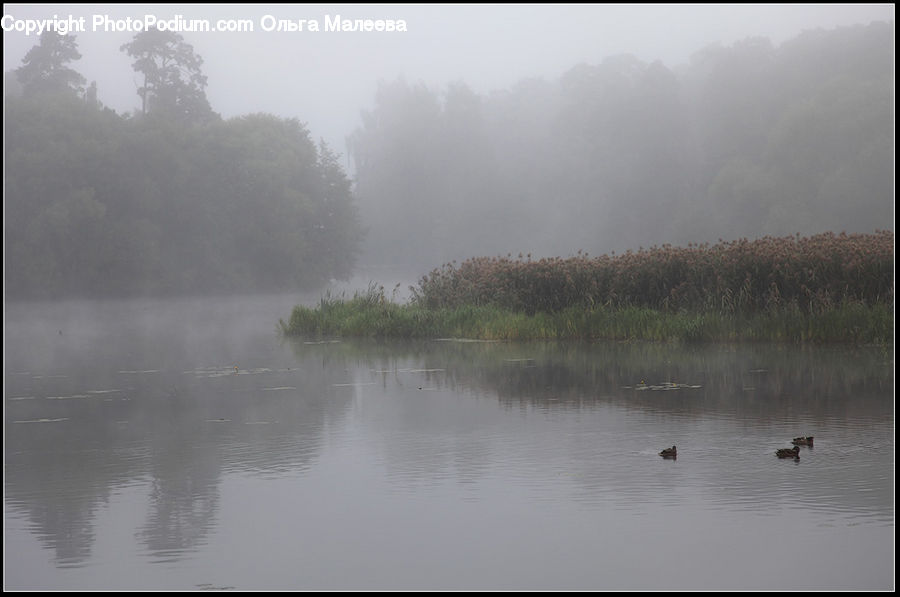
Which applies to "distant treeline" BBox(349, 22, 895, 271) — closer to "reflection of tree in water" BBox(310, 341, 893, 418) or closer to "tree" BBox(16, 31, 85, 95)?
"tree" BBox(16, 31, 85, 95)

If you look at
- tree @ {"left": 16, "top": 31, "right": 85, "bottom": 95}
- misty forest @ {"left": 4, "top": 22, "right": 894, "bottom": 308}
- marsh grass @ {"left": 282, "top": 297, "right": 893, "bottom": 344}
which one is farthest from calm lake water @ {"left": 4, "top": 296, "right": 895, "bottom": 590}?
tree @ {"left": 16, "top": 31, "right": 85, "bottom": 95}

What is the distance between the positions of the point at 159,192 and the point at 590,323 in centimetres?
4952

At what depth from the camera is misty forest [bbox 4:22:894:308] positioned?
207 ft

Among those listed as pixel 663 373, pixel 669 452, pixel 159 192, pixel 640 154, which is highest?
pixel 640 154

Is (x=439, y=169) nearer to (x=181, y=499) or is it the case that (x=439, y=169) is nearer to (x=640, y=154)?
(x=640, y=154)

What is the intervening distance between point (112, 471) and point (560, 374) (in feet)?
25.8

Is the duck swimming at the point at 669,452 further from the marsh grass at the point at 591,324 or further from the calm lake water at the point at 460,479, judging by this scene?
the marsh grass at the point at 591,324

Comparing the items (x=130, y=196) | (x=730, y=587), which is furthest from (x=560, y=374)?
(x=130, y=196)

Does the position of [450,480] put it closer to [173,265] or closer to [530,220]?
[173,265]

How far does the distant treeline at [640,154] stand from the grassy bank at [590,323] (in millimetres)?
→ 43322

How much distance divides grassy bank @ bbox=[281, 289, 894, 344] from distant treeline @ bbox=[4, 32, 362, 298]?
1498 inches

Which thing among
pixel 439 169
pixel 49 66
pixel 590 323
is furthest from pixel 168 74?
pixel 590 323

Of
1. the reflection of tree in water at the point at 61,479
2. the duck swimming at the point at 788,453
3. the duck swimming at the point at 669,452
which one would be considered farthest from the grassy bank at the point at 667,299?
the reflection of tree in water at the point at 61,479

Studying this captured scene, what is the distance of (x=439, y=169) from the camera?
93875 millimetres
